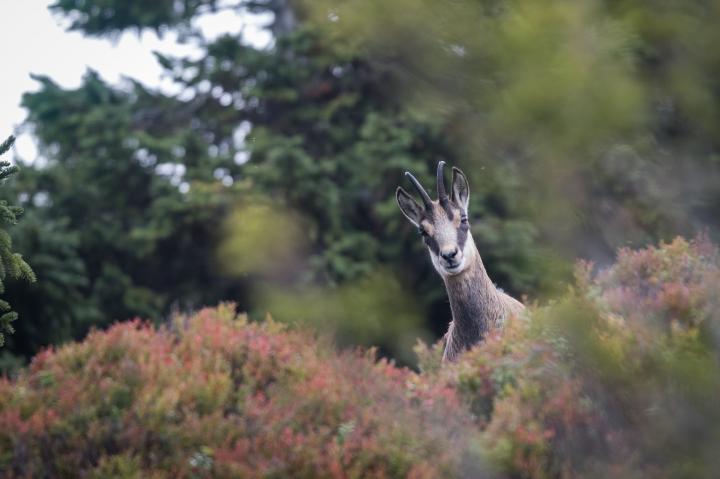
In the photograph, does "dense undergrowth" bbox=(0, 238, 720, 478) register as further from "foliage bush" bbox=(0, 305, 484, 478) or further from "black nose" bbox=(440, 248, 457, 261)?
"black nose" bbox=(440, 248, 457, 261)

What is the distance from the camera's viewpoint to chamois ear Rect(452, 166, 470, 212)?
959 centimetres

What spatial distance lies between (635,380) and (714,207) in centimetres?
365

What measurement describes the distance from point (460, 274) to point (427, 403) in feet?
8.46

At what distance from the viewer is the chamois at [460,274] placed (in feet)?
30.3

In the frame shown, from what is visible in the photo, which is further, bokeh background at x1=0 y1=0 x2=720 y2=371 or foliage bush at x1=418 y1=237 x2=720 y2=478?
bokeh background at x1=0 y1=0 x2=720 y2=371

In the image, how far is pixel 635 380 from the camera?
6.36 meters

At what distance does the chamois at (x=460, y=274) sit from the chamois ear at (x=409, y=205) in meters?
0.16

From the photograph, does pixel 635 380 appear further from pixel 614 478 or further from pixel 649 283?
pixel 649 283

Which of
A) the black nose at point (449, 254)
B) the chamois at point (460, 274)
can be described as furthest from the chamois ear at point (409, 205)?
the black nose at point (449, 254)

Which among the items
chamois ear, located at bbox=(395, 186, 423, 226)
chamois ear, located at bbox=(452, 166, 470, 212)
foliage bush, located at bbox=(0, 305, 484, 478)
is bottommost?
foliage bush, located at bbox=(0, 305, 484, 478)

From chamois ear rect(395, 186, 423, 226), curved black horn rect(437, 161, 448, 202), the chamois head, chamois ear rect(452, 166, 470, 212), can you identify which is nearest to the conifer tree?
the chamois head

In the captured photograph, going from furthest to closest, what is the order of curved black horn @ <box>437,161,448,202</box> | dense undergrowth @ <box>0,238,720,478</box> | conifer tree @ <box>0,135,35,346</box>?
1. curved black horn @ <box>437,161,448,202</box>
2. conifer tree @ <box>0,135,35,346</box>
3. dense undergrowth @ <box>0,238,720,478</box>

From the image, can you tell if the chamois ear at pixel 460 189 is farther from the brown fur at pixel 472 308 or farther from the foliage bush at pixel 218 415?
the foliage bush at pixel 218 415

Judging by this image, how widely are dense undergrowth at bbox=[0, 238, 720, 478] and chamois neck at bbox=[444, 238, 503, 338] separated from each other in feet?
4.63
